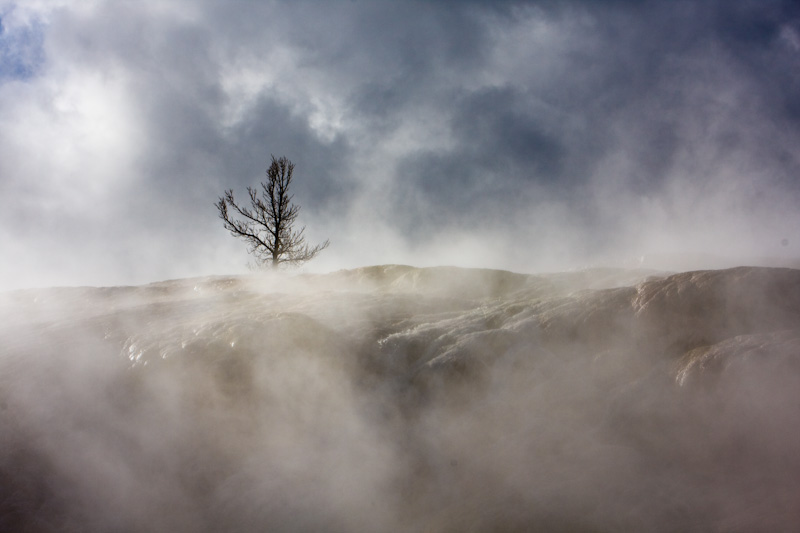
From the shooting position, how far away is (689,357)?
15.0ft

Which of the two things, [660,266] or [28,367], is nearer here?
[28,367]

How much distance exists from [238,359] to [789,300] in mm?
5065

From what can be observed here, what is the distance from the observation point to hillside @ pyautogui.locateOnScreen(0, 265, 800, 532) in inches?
157

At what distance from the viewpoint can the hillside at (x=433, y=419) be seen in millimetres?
3984

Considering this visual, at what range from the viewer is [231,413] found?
5055 mm

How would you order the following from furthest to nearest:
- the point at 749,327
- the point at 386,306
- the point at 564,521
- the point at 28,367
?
the point at 386,306
the point at 28,367
the point at 749,327
the point at 564,521

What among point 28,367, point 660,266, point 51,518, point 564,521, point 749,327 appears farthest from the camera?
point 660,266

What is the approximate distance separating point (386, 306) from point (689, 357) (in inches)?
132

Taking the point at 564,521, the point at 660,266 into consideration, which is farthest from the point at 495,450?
the point at 660,266

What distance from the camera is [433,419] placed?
4.76 m

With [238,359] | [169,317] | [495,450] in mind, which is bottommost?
[495,450]

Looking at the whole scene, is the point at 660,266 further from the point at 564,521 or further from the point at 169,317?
the point at 169,317

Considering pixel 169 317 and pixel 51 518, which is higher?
pixel 169 317

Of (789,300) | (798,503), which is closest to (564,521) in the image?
(798,503)
